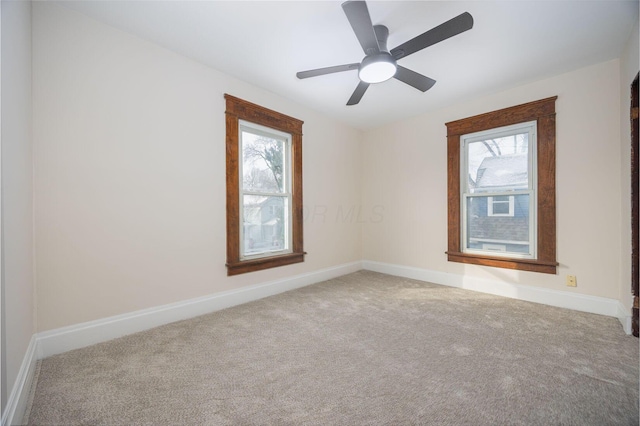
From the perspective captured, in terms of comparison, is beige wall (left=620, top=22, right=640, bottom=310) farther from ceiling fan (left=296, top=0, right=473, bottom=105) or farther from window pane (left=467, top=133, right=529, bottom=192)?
ceiling fan (left=296, top=0, right=473, bottom=105)

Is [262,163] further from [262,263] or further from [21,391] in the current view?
[21,391]

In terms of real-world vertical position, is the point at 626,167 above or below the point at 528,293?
above

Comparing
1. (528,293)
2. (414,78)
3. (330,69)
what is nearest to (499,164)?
(528,293)

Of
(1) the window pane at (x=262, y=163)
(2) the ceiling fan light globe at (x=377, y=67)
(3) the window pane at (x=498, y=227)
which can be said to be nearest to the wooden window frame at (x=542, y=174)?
(3) the window pane at (x=498, y=227)

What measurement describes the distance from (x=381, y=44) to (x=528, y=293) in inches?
A: 124

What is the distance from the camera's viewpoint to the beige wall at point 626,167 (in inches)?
92.3

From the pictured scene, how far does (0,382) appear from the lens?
1096 millimetres

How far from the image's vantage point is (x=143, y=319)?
2359 mm

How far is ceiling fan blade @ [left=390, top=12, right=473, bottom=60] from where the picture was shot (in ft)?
5.55

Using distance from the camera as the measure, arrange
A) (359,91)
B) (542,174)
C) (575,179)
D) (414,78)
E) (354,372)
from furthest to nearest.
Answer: (542,174), (575,179), (359,91), (414,78), (354,372)

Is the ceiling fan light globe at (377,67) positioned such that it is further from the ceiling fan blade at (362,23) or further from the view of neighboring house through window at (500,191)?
the view of neighboring house through window at (500,191)

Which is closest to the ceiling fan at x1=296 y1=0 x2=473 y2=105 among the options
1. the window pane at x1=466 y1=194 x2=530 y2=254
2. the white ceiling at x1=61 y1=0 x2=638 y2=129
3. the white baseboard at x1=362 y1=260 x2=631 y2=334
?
the white ceiling at x1=61 y1=0 x2=638 y2=129

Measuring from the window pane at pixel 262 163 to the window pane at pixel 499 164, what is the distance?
262cm

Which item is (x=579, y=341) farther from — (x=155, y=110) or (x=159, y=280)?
(x=155, y=110)
